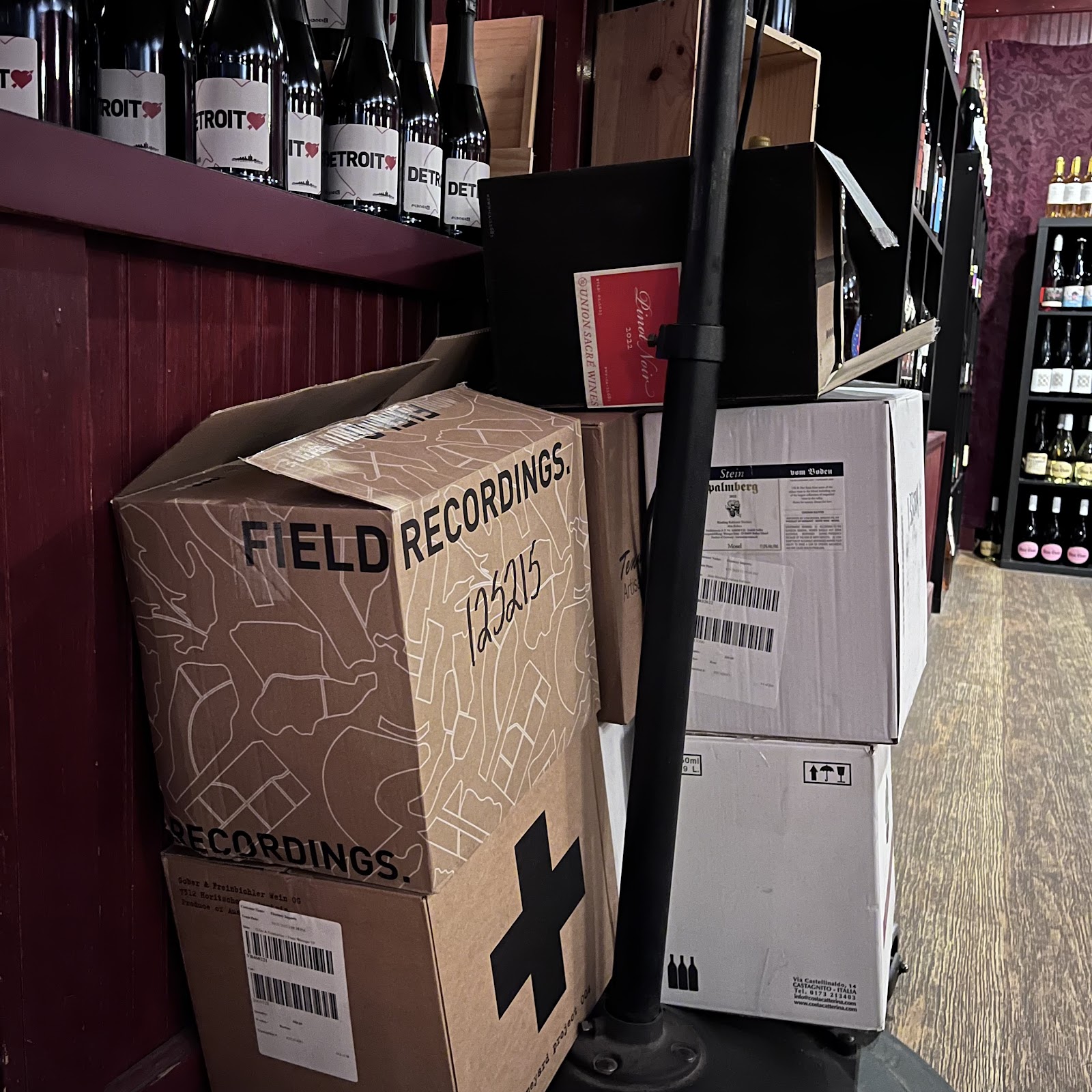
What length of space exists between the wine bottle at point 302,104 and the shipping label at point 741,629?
579mm

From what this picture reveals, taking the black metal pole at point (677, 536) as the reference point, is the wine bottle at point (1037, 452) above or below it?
below

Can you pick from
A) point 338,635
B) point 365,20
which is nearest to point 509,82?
point 365,20

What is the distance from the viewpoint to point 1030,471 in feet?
17.1

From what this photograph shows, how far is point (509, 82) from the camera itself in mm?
1575

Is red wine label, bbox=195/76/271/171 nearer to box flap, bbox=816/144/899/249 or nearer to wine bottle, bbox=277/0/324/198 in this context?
wine bottle, bbox=277/0/324/198

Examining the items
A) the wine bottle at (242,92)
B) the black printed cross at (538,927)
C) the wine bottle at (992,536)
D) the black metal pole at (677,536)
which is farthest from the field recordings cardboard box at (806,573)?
the wine bottle at (992,536)

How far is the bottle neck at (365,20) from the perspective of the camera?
3.95 ft

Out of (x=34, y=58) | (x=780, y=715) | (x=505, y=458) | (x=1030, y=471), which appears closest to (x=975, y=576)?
(x=1030, y=471)

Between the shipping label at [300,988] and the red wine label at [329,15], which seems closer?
the shipping label at [300,988]

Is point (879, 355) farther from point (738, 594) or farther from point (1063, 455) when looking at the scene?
point (1063, 455)

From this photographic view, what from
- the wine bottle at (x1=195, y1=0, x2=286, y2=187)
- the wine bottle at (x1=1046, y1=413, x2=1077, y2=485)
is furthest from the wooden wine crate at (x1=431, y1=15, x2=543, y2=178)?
the wine bottle at (x1=1046, y1=413, x2=1077, y2=485)

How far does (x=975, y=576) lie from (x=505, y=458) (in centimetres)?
448

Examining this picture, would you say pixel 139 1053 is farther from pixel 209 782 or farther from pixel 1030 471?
pixel 1030 471

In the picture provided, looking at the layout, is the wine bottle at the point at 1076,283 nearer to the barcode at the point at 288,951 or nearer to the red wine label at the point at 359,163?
the red wine label at the point at 359,163
